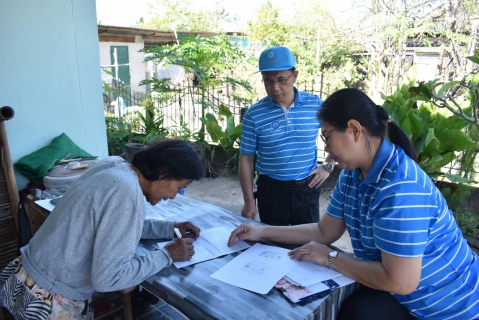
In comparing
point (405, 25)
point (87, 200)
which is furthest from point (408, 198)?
point (405, 25)

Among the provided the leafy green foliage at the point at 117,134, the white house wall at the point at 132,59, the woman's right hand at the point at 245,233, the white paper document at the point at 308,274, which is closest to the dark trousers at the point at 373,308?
the white paper document at the point at 308,274

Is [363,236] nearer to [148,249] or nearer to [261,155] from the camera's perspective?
[148,249]

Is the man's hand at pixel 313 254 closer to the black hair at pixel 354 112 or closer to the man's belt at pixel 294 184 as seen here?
the black hair at pixel 354 112

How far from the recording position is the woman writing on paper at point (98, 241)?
4.54ft

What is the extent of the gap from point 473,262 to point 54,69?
351 centimetres

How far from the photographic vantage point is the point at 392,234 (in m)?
1.26

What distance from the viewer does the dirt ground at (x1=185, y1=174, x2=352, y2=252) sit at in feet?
16.8

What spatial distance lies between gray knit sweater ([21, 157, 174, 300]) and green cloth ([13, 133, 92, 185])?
5.61 feet

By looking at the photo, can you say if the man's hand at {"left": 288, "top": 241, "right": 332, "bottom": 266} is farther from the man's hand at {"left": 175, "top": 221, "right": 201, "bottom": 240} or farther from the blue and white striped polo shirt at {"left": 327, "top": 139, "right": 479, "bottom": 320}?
the man's hand at {"left": 175, "top": 221, "right": 201, "bottom": 240}

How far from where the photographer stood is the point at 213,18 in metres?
22.1

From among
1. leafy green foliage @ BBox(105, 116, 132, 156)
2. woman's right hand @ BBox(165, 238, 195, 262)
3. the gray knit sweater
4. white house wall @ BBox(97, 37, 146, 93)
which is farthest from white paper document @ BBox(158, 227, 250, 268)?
white house wall @ BBox(97, 37, 146, 93)

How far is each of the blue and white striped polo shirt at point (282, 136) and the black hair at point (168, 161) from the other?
0.93m

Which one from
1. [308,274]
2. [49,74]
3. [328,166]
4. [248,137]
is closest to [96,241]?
[308,274]

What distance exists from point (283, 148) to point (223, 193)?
327 cm
